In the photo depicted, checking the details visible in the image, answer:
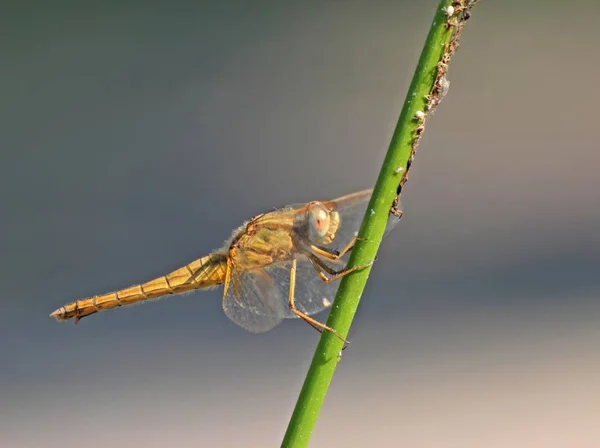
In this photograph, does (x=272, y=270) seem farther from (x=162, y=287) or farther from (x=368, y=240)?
(x=368, y=240)

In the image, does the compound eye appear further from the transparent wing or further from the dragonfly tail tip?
the dragonfly tail tip

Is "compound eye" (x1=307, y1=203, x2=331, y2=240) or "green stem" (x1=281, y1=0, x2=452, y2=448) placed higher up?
"compound eye" (x1=307, y1=203, x2=331, y2=240)

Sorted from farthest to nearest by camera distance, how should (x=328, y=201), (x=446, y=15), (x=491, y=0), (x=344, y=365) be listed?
(x=491, y=0) < (x=344, y=365) < (x=328, y=201) < (x=446, y=15)

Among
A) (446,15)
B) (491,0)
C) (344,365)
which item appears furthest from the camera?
(491,0)

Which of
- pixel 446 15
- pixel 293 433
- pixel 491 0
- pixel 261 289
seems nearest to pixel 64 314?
pixel 261 289

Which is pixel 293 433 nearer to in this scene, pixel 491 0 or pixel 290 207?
pixel 290 207

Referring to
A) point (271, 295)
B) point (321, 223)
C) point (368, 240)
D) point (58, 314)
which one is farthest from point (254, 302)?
point (368, 240)

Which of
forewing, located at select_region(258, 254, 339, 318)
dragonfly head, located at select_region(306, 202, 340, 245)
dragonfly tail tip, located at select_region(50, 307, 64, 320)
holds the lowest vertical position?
dragonfly tail tip, located at select_region(50, 307, 64, 320)

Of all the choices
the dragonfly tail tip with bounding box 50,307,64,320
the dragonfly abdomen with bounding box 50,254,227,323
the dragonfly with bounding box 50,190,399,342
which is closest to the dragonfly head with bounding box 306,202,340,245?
the dragonfly with bounding box 50,190,399,342
